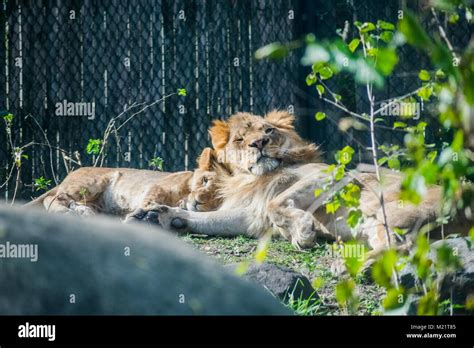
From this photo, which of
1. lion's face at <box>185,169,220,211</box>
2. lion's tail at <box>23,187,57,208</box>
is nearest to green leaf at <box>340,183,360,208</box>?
lion's face at <box>185,169,220,211</box>

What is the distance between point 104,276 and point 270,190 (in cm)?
358

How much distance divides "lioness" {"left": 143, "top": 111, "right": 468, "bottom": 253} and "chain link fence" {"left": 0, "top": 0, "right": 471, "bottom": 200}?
1196 mm

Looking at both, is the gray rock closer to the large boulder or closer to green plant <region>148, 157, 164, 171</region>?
the large boulder

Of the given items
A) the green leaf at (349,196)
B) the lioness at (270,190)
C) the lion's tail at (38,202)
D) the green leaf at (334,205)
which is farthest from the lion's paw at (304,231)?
the lion's tail at (38,202)

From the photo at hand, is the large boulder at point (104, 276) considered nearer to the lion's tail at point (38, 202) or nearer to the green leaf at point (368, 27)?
the green leaf at point (368, 27)

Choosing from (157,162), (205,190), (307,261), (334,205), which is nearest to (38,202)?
(157,162)

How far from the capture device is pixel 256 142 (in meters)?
6.17

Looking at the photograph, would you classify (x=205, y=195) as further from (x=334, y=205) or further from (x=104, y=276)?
(x=104, y=276)

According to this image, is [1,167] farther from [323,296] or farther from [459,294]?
[459,294]

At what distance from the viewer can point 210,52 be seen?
7.93m

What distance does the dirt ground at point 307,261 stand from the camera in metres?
4.39

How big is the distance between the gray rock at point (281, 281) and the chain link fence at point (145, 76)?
3.25 metres
